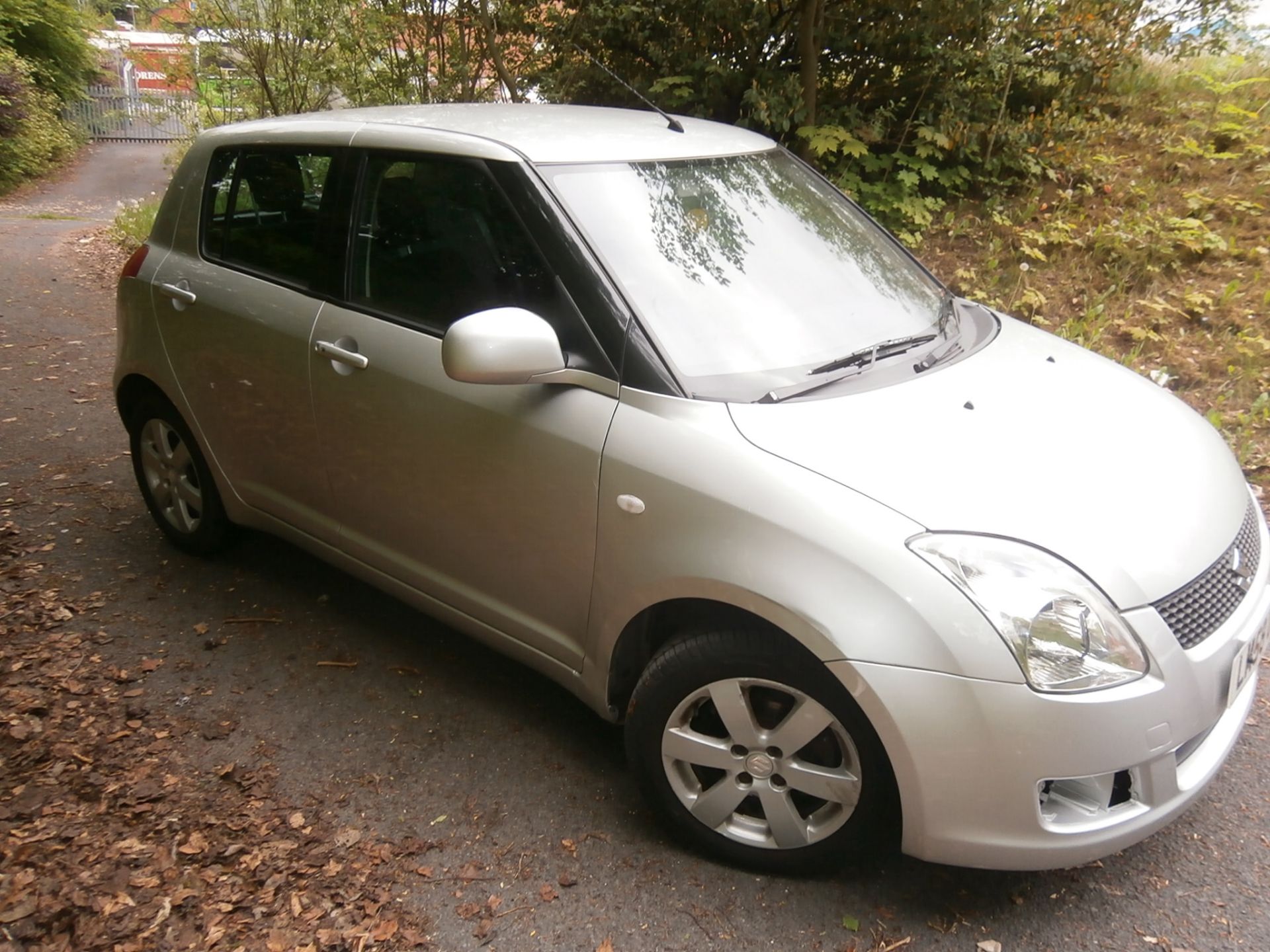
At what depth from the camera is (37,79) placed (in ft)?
79.9

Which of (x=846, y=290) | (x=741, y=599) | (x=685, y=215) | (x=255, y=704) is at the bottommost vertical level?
(x=255, y=704)

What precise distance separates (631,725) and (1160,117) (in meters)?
7.21

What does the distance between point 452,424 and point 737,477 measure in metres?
0.92

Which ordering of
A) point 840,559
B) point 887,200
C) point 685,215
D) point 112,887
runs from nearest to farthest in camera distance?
point 840,559 → point 112,887 → point 685,215 → point 887,200

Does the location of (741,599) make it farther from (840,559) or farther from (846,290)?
(846,290)

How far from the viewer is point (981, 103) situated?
23.7 feet

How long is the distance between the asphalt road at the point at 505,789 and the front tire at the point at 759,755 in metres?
0.13

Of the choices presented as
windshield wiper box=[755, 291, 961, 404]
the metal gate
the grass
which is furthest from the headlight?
the metal gate

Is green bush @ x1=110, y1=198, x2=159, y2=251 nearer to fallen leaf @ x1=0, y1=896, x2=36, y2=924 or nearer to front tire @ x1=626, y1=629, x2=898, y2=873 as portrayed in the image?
fallen leaf @ x1=0, y1=896, x2=36, y2=924

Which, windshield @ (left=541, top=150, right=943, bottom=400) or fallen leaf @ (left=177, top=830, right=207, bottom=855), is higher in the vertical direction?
windshield @ (left=541, top=150, right=943, bottom=400)

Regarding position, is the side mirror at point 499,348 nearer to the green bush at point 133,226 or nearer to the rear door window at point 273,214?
the rear door window at point 273,214

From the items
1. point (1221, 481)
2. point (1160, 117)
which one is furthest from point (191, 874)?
point (1160, 117)

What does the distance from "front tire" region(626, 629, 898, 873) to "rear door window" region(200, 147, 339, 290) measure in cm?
175

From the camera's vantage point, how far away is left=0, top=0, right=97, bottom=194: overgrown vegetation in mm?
20906
